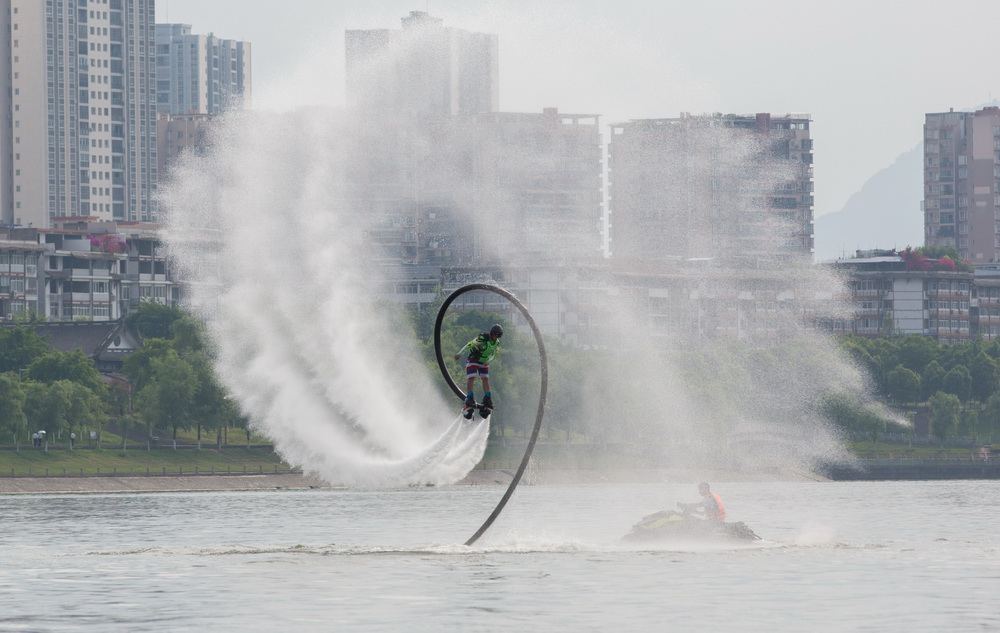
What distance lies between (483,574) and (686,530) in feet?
47.2

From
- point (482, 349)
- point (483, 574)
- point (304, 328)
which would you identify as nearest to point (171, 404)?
point (304, 328)

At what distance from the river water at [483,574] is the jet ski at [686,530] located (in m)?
0.65

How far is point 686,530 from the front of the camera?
89.0 metres

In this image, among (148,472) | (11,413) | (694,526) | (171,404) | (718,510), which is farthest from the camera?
(171,404)

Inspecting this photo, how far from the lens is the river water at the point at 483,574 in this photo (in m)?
64.9

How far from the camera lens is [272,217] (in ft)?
452

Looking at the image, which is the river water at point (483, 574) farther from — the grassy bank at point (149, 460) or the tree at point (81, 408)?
the tree at point (81, 408)

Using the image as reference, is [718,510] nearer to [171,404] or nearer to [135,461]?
[135,461]

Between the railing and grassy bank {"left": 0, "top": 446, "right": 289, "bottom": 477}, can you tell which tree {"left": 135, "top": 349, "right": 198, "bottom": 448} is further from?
the railing

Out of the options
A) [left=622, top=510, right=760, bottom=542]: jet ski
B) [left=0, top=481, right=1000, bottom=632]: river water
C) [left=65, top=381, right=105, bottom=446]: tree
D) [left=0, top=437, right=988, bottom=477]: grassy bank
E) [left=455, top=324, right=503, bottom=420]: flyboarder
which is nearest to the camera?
[left=0, top=481, right=1000, bottom=632]: river water

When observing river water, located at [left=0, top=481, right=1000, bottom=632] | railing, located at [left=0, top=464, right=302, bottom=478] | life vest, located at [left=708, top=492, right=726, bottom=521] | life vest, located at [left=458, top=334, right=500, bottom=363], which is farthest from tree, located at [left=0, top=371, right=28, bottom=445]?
life vest, located at [left=458, top=334, right=500, bottom=363]

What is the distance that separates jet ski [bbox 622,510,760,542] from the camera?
88.1 m

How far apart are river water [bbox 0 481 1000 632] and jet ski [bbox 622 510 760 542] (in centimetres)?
65

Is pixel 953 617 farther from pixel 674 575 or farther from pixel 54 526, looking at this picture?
pixel 54 526
